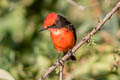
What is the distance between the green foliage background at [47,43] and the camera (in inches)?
200

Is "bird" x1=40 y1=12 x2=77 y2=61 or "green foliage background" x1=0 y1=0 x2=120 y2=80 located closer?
"green foliage background" x1=0 y1=0 x2=120 y2=80

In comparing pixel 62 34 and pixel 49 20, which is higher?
pixel 62 34

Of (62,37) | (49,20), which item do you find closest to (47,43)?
(62,37)

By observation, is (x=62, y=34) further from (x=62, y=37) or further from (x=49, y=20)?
(x=49, y=20)

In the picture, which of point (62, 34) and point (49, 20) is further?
point (62, 34)

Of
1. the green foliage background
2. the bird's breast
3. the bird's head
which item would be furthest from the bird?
the green foliage background

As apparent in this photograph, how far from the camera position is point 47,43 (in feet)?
20.6

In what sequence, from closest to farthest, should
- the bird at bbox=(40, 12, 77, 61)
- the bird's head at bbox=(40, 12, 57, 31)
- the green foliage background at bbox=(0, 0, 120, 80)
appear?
the bird's head at bbox=(40, 12, 57, 31) < the green foliage background at bbox=(0, 0, 120, 80) < the bird at bbox=(40, 12, 77, 61)

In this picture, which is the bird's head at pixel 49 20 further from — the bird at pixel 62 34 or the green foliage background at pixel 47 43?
the green foliage background at pixel 47 43

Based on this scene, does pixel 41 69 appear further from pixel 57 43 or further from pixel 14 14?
pixel 14 14

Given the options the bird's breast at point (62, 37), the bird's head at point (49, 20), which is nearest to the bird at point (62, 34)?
the bird's breast at point (62, 37)

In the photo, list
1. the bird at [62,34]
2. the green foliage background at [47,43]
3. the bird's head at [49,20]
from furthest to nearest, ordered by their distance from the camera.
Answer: the bird at [62,34] < the green foliage background at [47,43] < the bird's head at [49,20]

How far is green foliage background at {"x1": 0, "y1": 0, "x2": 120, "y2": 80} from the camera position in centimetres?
507

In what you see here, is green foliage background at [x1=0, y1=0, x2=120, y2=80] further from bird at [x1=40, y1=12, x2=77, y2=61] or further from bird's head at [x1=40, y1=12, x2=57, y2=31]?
bird's head at [x1=40, y1=12, x2=57, y2=31]
